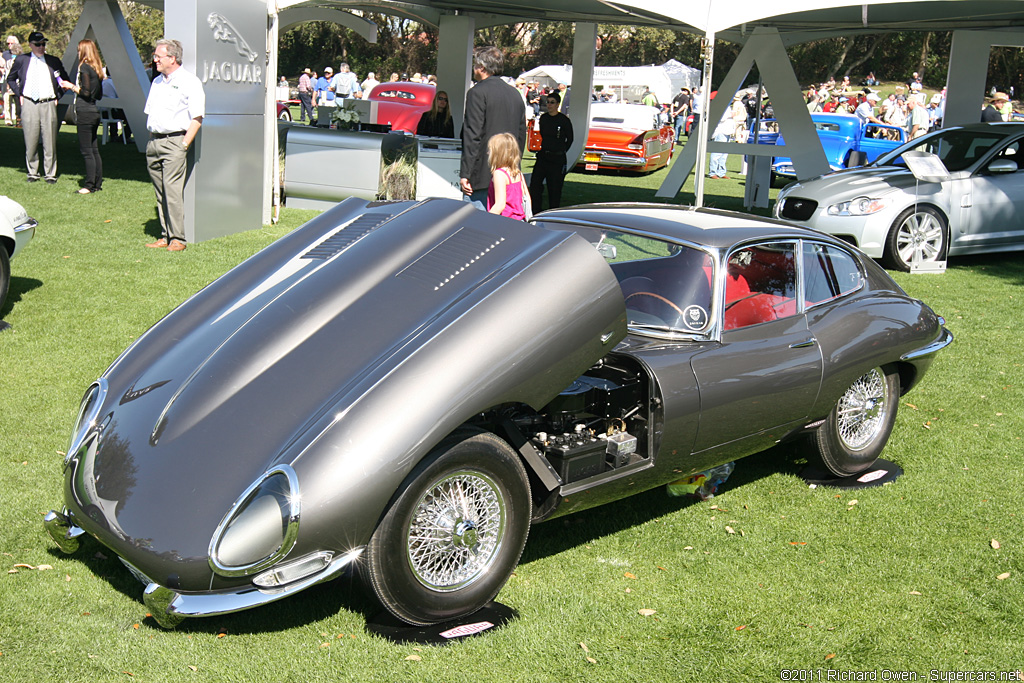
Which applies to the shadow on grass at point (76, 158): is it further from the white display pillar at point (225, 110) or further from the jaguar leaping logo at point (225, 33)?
the jaguar leaping logo at point (225, 33)

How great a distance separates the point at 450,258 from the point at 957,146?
1047cm

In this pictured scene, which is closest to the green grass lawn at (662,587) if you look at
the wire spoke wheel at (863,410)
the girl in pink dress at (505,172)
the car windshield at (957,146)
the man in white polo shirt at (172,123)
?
the wire spoke wheel at (863,410)

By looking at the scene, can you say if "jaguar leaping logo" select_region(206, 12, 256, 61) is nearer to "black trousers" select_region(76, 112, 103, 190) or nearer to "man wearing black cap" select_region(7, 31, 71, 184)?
"black trousers" select_region(76, 112, 103, 190)

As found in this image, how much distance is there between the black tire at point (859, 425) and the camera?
5242mm

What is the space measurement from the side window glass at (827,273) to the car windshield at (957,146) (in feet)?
24.7

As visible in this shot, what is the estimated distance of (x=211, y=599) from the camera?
3191 millimetres

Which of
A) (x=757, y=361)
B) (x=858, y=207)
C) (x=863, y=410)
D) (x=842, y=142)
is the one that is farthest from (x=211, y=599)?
(x=842, y=142)

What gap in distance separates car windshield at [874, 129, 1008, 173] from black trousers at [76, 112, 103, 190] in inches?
422

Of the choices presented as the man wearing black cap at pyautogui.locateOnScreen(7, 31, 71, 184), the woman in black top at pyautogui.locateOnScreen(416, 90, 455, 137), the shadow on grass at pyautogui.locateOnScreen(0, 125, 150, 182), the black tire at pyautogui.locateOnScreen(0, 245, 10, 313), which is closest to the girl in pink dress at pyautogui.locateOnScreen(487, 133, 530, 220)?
the black tire at pyautogui.locateOnScreen(0, 245, 10, 313)

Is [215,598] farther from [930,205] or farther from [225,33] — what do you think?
[930,205]

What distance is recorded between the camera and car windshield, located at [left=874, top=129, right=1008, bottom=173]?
12.0m

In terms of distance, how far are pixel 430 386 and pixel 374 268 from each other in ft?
2.75

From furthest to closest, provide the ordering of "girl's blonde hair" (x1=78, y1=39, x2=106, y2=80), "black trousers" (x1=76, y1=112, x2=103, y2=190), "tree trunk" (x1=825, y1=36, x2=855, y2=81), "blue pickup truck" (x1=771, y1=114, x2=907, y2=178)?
1. "tree trunk" (x1=825, y1=36, x2=855, y2=81)
2. "blue pickup truck" (x1=771, y1=114, x2=907, y2=178)
3. "black trousers" (x1=76, y1=112, x2=103, y2=190)
4. "girl's blonde hair" (x1=78, y1=39, x2=106, y2=80)

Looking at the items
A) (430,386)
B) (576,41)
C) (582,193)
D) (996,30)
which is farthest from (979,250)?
(430,386)
